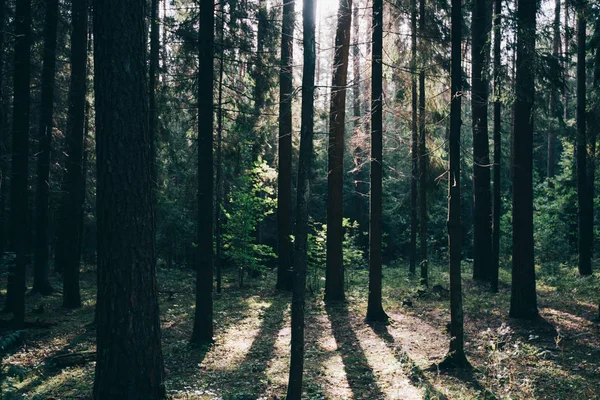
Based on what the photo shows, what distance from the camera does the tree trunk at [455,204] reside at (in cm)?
804

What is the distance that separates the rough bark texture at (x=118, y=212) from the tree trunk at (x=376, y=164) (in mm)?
A: 7709

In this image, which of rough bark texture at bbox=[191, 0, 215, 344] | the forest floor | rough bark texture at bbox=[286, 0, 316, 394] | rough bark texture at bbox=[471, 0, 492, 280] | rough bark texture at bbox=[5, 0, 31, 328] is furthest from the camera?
rough bark texture at bbox=[471, 0, 492, 280]

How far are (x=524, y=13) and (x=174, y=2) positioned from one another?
9.39 m

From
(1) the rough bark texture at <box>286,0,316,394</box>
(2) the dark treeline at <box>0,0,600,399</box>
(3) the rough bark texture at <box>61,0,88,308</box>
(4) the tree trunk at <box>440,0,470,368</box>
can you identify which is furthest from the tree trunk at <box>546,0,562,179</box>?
(3) the rough bark texture at <box>61,0,88,308</box>

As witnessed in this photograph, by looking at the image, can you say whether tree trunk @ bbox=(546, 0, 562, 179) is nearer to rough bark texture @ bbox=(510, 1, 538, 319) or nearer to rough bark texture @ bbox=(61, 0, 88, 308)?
rough bark texture @ bbox=(510, 1, 538, 319)

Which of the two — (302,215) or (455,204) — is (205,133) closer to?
(302,215)

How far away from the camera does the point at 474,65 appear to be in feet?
48.3

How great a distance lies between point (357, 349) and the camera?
9.98 meters

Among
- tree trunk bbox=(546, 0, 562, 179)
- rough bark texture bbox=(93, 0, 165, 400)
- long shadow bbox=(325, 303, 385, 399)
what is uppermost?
tree trunk bbox=(546, 0, 562, 179)

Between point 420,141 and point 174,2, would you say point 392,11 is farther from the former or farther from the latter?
point 174,2

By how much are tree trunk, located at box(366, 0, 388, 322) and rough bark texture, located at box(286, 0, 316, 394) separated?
508cm

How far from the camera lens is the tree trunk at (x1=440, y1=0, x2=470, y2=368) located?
26.4ft

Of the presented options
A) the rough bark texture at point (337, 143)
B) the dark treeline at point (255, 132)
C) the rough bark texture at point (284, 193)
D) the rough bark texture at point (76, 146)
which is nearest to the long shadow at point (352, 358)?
the dark treeline at point (255, 132)

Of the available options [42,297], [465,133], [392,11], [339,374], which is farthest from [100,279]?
[465,133]
